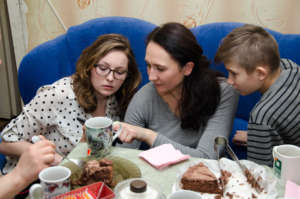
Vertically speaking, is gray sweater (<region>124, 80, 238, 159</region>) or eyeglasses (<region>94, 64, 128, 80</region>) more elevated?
eyeglasses (<region>94, 64, 128, 80</region>)

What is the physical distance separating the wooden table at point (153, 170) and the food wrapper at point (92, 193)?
17cm

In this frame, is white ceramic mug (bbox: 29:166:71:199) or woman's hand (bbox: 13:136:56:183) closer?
white ceramic mug (bbox: 29:166:71:199)

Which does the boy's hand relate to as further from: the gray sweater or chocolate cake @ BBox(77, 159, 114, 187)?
chocolate cake @ BBox(77, 159, 114, 187)

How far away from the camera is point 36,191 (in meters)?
0.82

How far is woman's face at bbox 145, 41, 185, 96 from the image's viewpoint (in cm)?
154

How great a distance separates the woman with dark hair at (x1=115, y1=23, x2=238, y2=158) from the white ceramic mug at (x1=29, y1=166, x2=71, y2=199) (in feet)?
1.78

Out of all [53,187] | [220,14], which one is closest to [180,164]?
[53,187]

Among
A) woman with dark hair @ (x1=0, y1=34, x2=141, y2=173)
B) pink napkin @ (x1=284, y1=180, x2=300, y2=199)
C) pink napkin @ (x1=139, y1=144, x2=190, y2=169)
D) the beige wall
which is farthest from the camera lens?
the beige wall

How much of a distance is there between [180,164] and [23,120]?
87cm

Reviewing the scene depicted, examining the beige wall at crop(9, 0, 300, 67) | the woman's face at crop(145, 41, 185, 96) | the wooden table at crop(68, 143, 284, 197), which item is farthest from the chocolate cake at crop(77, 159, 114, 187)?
the beige wall at crop(9, 0, 300, 67)

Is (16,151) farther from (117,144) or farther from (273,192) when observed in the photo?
(273,192)

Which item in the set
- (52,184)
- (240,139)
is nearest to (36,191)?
(52,184)

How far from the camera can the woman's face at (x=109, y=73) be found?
1.64 meters

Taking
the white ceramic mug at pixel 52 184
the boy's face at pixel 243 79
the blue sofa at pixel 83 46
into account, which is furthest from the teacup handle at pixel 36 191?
the blue sofa at pixel 83 46
